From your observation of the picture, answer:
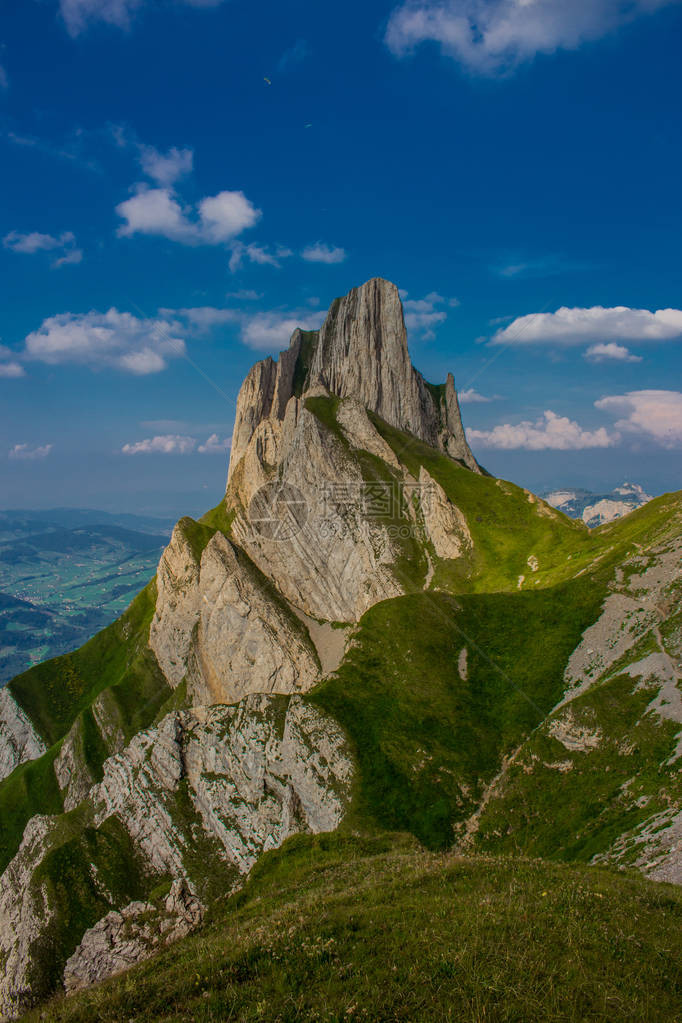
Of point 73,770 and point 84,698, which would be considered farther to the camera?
point 84,698

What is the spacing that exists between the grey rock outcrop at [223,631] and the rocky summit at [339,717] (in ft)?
1.69

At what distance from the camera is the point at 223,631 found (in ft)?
351

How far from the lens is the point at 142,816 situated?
58.4m

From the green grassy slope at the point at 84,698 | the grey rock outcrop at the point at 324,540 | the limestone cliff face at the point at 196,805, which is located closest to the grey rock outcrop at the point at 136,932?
the limestone cliff face at the point at 196,805

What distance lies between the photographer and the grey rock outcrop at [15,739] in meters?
119

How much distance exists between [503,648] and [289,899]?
144ft

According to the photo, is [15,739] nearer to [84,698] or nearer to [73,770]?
[84,698]

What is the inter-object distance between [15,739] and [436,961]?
14137cm

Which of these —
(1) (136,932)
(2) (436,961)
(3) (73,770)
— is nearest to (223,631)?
(3) (73,770)

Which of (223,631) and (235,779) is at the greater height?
(223,631)

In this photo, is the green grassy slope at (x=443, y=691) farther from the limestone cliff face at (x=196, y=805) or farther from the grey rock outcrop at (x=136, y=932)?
the grey rock outcrop at (x=136, y=932)

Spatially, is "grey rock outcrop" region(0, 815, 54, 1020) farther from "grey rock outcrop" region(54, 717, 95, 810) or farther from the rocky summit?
"grey rock outcrop" region(54, 717, 95, 810)

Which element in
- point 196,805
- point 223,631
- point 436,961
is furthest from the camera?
point 223,631

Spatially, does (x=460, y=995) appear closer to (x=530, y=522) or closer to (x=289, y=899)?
(x=289, y=899)
